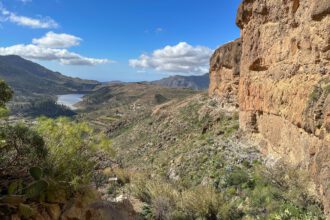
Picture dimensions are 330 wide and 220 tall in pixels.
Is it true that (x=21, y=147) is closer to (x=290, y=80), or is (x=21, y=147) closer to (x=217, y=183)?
(x=217, y=183)

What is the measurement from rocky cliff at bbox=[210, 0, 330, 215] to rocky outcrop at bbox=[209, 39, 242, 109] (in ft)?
33.7

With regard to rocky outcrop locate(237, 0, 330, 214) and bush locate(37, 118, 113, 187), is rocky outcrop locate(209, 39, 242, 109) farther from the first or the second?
bush locate(37, 118, 113, 187)

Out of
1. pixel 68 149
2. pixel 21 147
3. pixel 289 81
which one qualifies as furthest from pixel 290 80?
pixel 21 147

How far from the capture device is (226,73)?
1548 inches

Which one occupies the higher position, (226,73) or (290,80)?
(226,73)

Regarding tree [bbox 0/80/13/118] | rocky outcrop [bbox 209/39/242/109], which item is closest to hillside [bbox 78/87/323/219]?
rocky outcrop [bbox 209/39/242/109]

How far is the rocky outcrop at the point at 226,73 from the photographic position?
36.3 m

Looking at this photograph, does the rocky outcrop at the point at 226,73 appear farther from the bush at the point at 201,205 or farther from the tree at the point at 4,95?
the tree at the point at 4,95

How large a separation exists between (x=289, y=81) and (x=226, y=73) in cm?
2248

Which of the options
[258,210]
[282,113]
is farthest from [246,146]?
[258,210]

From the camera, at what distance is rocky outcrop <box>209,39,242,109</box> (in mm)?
36281

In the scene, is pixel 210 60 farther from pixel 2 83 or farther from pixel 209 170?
pixel 2 83

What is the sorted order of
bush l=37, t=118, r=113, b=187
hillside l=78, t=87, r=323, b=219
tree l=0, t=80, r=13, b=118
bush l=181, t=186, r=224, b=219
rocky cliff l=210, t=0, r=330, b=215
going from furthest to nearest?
bush l=181, t=186, r=224, b=219 → hillside l=78, t=87, r=323, b=219 → rocky cliff l=210, t=0, r=330, b=215 → bush l=37, t=118, r=113, b=187 → tree l=0, t=80, r=13, b=118

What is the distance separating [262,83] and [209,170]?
6.68 m
